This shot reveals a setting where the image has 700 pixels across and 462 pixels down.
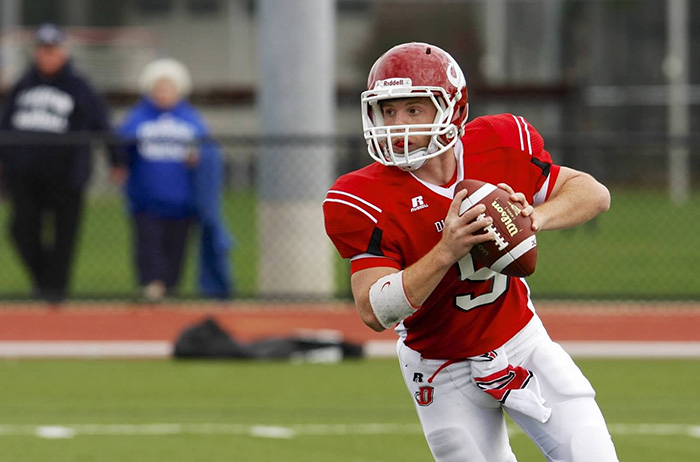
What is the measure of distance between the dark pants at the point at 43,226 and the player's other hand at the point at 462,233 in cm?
779

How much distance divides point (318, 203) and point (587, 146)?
91.8 inches

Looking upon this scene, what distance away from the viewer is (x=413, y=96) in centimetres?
409

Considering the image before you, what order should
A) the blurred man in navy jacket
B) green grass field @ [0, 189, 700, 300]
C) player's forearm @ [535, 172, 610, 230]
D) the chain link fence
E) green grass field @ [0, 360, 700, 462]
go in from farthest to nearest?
green grass field @ [0, 189, 700, 300] → the chain link fence → the blurred man in navy jacket → green grass field @ [0, 360, 700, 462] → player's forearm @ [535, 172, 610, 230]

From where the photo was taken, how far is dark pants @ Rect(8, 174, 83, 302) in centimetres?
1127

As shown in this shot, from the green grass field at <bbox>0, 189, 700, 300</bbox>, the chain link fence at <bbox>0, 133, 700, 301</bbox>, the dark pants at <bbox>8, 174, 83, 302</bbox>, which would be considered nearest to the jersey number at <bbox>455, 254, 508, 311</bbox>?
the chain link fence at <bbox>0, 133, 700, 301</bbox>

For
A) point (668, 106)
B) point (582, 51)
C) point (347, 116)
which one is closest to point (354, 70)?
point (347, 116)

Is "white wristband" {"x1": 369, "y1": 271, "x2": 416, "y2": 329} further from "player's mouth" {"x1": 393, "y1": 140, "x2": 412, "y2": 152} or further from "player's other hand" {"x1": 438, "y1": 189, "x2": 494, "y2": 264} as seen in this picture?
"player's mouth" {"x1": 393, "y1": 140, "x2": 412, "y2": 152}

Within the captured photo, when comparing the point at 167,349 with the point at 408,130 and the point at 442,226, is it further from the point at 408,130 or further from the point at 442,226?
the point at 408,130

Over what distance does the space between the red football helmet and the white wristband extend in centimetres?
37

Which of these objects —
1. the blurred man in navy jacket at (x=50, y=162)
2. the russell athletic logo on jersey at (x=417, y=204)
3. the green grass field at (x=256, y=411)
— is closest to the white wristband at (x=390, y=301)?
the russell athletic logo on jersey at (x=417, y=204)

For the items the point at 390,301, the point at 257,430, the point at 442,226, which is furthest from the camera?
the point at 257,430

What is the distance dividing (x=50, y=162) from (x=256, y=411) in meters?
4.59

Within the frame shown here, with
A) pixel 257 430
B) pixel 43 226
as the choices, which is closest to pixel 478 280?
pixel 257 430

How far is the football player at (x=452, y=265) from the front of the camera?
4090 mm
